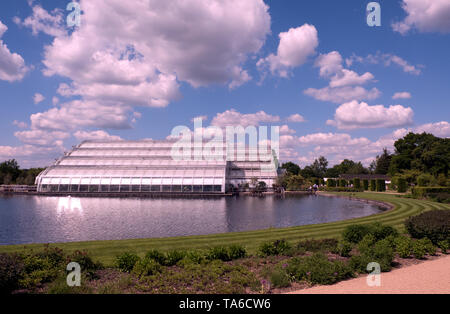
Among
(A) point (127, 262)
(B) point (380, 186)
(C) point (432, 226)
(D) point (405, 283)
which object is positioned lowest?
(D) point (405, 283)

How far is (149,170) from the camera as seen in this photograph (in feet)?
253

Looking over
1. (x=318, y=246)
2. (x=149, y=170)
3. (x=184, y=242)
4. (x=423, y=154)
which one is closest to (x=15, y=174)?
(x=149, y=170)

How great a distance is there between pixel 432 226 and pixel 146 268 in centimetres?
1453

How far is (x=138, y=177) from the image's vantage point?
7381 cm

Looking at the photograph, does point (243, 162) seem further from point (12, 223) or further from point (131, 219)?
point (12, 223)

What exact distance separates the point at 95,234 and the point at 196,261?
44.6 feet

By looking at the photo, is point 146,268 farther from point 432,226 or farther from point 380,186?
point 380,186

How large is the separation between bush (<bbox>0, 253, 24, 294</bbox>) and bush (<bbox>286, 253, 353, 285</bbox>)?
9124 millimetres

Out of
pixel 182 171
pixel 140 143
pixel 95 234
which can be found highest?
pixel 140 143

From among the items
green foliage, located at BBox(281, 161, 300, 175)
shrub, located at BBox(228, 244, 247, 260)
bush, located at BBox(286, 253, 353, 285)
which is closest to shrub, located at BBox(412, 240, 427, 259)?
bush, located at BBox(286, 253, 353, 285)

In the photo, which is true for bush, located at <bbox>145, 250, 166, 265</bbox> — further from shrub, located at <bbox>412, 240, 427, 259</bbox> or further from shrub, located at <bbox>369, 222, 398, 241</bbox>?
shrub, located at <bbox>412, 240, 427, 259</bbox>

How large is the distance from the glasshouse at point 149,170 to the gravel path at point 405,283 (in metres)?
60.0
